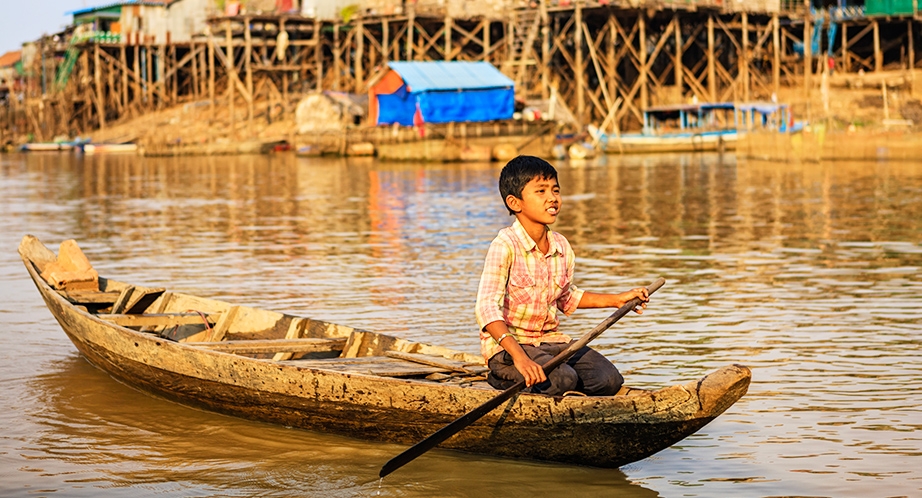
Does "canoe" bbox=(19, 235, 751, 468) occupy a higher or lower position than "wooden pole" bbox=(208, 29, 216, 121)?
lower

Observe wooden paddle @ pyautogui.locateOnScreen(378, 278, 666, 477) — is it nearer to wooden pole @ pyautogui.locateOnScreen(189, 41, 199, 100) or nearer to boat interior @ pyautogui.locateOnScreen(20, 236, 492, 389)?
boat interior @ pyautogui.locateOnScreen(20, 236, 492, 389)

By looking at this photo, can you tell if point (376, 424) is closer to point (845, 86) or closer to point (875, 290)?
point (875, 290)

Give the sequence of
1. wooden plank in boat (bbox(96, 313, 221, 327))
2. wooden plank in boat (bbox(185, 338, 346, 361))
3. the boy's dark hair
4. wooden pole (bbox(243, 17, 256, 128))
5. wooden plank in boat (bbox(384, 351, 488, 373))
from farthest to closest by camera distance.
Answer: wooden pole (bbox(243, 17, 256, 128)) < wooden plank in boat (bbox(96, 313, 221, 327)) < wooden plank in boat (bbox(185, 338, 346, 361)) < wooden plank in boat (bbox(384, 351, 488, 373)) < the boy's dark hair

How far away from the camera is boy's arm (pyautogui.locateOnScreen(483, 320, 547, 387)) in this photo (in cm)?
497

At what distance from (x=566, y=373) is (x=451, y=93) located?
30.2 m

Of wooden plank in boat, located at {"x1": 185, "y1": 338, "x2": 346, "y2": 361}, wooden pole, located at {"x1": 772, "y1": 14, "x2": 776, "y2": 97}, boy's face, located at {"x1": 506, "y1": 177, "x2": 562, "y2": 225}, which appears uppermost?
wooden pole, located at {"x1": 772, "y1": 14, "x2": 776, "y2": 97}

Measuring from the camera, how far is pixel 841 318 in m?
8.88

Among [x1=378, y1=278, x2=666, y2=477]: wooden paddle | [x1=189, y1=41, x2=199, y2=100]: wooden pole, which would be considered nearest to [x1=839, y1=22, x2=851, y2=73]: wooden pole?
[x1=189, y1=41, x2=199, y2=100]: wooden pole

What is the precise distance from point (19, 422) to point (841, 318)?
230 inches

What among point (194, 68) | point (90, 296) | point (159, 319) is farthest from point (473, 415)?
point (194, 68)

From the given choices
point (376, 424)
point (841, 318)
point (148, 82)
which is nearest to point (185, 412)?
point (376, 424)

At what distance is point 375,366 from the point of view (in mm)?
6094

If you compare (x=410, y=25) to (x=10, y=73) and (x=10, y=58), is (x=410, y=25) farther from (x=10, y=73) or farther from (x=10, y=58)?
(x=10, y=58)

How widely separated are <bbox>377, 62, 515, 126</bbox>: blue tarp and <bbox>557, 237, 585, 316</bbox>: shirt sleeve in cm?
2930
